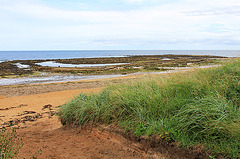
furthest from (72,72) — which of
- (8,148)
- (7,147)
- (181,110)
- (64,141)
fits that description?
(7,147)

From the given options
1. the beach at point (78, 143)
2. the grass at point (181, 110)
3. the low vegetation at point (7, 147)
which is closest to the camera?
the low vegetation at point (7, 147)

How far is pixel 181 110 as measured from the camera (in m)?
4.82

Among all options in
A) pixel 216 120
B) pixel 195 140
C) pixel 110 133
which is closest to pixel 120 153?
pixel 110 133

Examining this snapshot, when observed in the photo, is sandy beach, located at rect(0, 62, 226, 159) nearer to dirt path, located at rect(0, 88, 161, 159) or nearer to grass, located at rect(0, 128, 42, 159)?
dirt path, located at rect(0, 88, 161, 159)

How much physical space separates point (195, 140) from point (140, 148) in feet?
3.75

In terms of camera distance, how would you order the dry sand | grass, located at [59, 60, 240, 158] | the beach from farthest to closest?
1. the dry sand
2. the beach
3. grass, located at [59, 60, 240, 158]

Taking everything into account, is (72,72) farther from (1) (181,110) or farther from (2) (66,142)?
(1) (181,110)

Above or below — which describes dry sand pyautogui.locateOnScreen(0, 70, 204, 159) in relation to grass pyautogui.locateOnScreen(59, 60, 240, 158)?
below

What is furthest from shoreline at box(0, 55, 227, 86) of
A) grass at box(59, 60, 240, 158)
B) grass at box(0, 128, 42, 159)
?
grass at box(0, 128, 42, 159)

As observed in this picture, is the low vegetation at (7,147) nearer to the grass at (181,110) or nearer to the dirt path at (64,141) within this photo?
the dirt path at (64,141)

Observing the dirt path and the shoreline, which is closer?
the dirt path

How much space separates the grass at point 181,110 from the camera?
4.09 meters

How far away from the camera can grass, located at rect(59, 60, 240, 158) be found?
161 inches

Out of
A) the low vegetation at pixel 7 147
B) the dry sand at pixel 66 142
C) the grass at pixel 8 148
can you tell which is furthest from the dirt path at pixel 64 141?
the low vegetation at pixel 7 147
